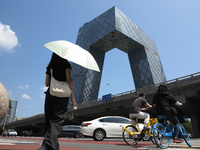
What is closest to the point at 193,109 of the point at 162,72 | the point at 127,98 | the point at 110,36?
the point at 127,98

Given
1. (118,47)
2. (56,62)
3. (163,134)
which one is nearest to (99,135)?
(163,134)

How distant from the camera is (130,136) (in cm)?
565

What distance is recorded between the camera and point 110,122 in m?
10.6

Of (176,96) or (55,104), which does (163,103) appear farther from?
(176,96)

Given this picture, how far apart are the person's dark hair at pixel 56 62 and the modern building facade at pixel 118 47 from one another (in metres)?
→ 57.3

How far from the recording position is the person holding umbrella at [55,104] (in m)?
2.65

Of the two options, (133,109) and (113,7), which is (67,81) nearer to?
(133,109)

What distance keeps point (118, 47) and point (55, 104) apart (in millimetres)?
66696

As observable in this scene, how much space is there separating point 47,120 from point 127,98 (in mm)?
24815

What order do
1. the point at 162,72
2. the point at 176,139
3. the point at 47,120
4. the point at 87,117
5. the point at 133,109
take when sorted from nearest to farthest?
the point at 47,120, the point at 176,139, the point at 133,109, the point at 87,117, the point at 162,72

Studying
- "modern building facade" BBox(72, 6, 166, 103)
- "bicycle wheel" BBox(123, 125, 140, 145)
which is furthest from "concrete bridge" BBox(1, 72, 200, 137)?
"modern building facade" BBox(72, 6, 166, 103)

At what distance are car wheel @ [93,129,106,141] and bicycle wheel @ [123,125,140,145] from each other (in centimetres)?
448

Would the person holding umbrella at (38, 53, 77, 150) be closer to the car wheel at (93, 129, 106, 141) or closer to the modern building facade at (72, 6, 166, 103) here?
the car wheel at (93, 129, 106, 141)

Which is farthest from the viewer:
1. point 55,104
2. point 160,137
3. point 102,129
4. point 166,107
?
point 102,129
